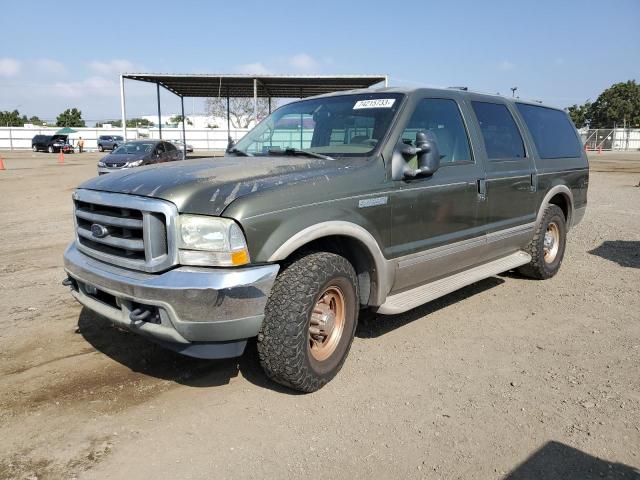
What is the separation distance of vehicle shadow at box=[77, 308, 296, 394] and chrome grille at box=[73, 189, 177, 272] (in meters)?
0.50

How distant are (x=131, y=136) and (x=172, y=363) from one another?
55814mm

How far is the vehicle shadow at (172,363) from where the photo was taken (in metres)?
3.59

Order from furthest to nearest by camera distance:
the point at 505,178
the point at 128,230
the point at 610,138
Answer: the point at 610,138, the point at 505,178, the point at 128,230

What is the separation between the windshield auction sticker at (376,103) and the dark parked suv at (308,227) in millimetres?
11

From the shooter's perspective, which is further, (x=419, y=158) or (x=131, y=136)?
(x=131, y=136)

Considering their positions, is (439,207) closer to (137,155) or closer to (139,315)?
(139,315)

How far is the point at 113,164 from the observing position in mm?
18359

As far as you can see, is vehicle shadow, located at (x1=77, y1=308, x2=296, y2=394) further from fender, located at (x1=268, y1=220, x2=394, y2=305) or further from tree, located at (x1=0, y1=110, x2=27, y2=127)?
tree, located at (x1=0, y1=110, x2=27, y2=127)

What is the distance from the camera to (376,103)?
4.13 m

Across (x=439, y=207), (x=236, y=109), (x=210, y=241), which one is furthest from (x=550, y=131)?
(x=236, y=109)

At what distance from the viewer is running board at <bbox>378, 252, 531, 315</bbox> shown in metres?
3.87

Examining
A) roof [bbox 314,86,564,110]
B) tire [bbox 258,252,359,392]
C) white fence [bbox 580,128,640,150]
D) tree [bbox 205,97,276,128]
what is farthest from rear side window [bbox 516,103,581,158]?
tree [bbox 205,97,276,128]

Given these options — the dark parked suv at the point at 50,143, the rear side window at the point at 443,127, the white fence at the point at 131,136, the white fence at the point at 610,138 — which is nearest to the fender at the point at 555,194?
the rear side window at the point at 443,127

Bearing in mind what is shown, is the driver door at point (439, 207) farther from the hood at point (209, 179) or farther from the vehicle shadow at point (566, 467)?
the vehicle shadow at point (566, 467)
